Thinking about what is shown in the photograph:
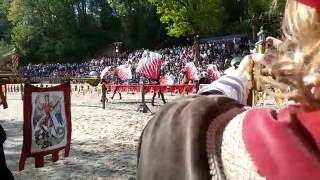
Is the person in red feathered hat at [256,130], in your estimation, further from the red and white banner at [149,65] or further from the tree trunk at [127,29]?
the tree trunk at [127,29]

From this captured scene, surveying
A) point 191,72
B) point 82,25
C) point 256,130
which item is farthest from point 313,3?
point 82,25

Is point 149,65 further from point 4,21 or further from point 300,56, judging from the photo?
point 4,21

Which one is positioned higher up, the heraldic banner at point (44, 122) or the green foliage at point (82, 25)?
the green foliage at point (82, 25)

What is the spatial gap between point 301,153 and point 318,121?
60 mm

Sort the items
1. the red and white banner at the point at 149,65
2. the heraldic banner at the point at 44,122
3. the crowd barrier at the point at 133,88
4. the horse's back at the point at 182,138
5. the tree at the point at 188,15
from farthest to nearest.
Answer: the tree at the point at 188,15 < the crowd barrier at the point at 133,88 < the red and white banner at the point at 149,65 < the heraldic banner at the point at 44,122 < the horse's back at the point at 182,138

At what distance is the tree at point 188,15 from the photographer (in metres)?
39.1

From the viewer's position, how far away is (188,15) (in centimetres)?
3919

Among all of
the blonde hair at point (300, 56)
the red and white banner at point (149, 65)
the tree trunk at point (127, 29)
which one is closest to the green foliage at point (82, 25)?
the tree trunk at point (127, 29)

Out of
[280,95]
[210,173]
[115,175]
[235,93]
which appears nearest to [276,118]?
[280,95]

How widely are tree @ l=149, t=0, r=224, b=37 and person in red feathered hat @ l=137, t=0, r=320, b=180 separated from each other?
124 feet

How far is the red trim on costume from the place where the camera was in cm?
93

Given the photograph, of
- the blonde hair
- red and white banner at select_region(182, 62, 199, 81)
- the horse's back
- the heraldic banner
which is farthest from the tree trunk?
the blonde hair

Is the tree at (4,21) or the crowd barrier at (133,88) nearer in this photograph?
the crowd barrier at (133,88)

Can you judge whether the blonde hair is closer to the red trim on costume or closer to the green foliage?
the red trim on costume
